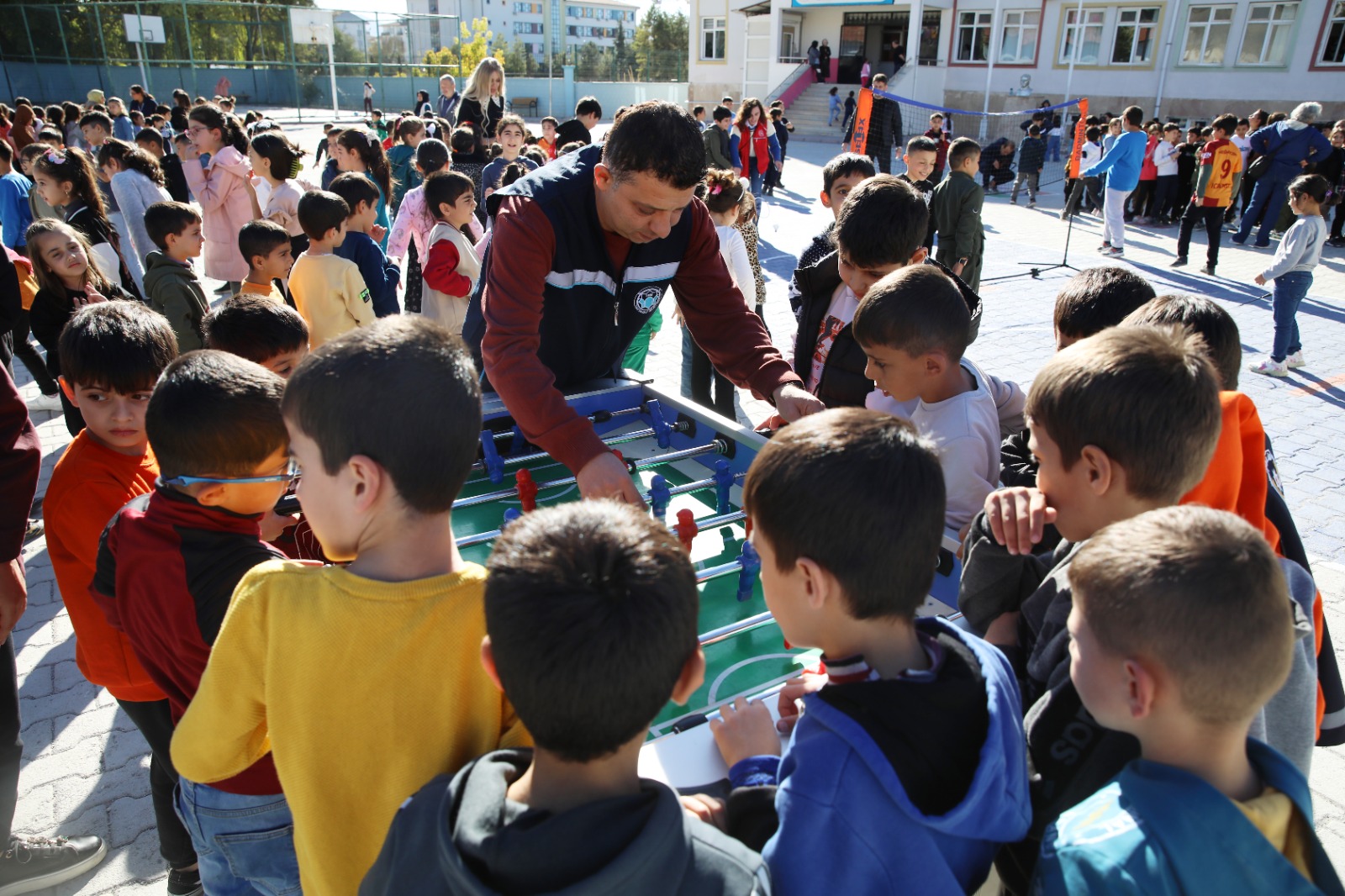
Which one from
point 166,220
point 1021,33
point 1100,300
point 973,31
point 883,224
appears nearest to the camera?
point 1100,300

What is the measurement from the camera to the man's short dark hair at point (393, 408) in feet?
4.58

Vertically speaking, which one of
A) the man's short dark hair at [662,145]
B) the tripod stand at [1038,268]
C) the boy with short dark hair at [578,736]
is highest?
the man's short dark hair at [662,145]

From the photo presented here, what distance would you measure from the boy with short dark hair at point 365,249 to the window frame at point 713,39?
118ft

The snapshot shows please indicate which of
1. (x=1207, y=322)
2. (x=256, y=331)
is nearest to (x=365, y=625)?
(x=256, y=331)

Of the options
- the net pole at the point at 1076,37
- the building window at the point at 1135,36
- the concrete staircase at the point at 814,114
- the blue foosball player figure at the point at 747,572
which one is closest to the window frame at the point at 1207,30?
the building window at the point at 1135,36

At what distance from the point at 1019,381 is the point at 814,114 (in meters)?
27.5

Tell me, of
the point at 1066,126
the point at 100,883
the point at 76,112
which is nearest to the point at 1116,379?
the point at 100,883

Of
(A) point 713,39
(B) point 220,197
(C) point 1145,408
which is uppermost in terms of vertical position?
(A) point 713,39

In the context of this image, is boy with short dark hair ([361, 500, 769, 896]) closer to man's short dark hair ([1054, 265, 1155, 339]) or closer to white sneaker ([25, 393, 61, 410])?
man's short dark hair ([1054, 265, 1155, 339])

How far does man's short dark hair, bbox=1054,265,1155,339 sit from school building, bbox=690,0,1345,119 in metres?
28.7

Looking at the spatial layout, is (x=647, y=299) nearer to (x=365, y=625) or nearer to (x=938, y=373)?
(x=938, y=373)

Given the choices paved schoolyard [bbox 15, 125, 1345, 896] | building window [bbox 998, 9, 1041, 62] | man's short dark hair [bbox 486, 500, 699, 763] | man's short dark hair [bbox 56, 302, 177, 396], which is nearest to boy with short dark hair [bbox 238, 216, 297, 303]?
paved schoolyard [bbox 15, 125, 1345, 896]

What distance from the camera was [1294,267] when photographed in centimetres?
743

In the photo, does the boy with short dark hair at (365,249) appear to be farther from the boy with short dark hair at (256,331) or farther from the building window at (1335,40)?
the building window at (1335,40)
